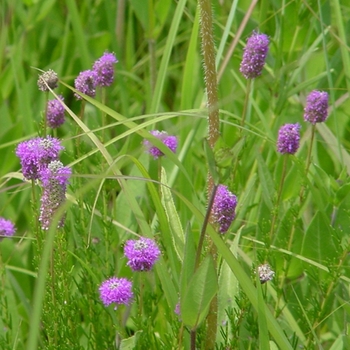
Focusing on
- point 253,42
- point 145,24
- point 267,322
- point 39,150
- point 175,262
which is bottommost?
point 267,322

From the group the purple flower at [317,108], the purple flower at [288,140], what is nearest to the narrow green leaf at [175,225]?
the purple flower at [288,140]

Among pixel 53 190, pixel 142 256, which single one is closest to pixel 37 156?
pixel 53 190

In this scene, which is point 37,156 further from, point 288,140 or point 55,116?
point 288,140

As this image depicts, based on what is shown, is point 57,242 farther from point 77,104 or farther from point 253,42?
point 77,104

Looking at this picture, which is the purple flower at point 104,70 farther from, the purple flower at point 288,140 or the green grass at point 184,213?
the purple flower at point 288,140

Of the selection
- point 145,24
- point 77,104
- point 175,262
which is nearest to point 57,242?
point 175,262

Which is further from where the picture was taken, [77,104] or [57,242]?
[77,104]

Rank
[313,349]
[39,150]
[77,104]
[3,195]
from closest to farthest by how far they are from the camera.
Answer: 1. [39,150]
2. [313,349]
3. [3,195]
4. [77,104]
